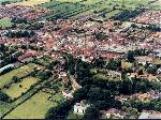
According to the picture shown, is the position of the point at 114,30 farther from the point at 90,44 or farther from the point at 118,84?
the point at 118,84

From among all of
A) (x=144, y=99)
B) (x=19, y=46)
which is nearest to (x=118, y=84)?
(x=144, y=99)

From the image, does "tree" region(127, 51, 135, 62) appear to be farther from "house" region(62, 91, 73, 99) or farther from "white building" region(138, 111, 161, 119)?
"white building" region(138, 111, 161, 119)

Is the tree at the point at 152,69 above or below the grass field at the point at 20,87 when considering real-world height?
above

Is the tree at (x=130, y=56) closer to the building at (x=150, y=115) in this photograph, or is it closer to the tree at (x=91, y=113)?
the building at (x=150, y=115)

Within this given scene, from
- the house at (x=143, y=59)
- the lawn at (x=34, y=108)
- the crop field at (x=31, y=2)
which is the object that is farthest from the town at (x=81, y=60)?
the crop field at (x=31, y=2)

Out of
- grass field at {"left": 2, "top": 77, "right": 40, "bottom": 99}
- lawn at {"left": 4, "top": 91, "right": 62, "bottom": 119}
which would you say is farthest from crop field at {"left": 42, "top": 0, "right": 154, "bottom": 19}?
lawn at {"left": 4, "top": 91, "right": 62, "bottom": 119}

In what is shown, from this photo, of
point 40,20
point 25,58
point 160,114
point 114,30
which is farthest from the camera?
point 40,20

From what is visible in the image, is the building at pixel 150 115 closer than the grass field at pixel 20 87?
Yes
